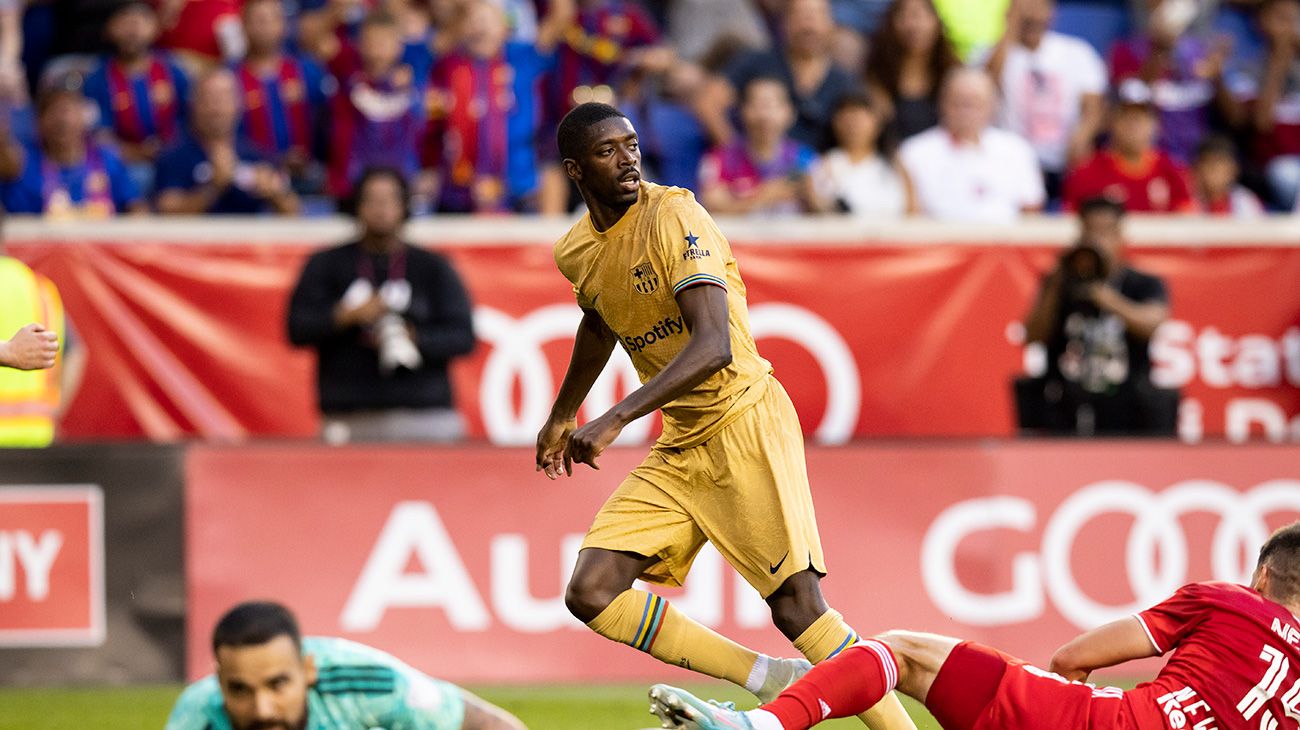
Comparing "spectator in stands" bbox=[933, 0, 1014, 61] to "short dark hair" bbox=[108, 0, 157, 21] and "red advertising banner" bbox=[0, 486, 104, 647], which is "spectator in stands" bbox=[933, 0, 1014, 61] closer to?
"short dark hair" bbox=[108, 0, 157, 21]

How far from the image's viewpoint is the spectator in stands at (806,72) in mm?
12219

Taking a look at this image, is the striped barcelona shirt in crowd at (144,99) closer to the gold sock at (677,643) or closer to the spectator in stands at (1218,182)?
the spectator in stands at (1218,182)

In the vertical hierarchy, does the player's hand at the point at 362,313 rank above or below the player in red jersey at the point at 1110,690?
above

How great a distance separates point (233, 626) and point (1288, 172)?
10.0 meters

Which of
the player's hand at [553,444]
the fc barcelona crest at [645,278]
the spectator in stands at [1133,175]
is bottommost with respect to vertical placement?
the player's hand at [553,444]

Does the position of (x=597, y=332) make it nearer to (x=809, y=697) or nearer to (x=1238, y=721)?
(x=809, y=697)

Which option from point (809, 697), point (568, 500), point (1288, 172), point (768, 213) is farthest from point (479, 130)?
point (809, 697)

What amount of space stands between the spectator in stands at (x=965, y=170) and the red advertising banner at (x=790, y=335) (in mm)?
358

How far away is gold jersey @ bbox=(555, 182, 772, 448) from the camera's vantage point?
234 inches

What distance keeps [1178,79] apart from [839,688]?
28.9 ft

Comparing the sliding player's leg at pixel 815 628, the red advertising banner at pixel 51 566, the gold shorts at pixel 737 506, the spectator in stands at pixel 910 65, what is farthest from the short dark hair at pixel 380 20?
the sliding player's leg at pixel 815 628

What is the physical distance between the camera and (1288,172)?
1302 cm

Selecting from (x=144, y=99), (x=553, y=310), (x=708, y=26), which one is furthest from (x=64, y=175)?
(x=708, y=26)

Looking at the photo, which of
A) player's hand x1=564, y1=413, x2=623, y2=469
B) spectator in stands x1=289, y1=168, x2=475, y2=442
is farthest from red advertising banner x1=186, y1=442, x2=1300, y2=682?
player's hand x1=564, y1=413, x2=623, y2=469
